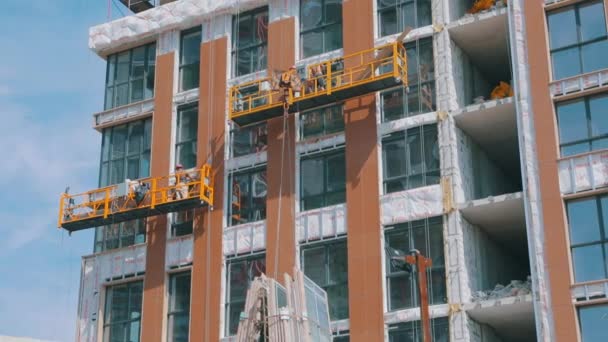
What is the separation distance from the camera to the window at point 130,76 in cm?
5244

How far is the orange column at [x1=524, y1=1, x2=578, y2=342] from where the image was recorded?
37938 mm

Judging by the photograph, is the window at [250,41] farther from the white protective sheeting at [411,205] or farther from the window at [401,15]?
the white protective sheeting at [411,205]

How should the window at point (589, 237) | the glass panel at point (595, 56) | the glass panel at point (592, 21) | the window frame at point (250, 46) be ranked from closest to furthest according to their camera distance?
the window at point (589, 237) → the glass panel at point (595, 56) → the glass panel at point (592, 21) → the window frame at point (250, 46)

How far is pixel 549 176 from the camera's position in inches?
1567

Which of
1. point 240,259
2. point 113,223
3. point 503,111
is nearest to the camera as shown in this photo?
point 503,111

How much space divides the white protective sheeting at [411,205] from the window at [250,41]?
9.90 metres

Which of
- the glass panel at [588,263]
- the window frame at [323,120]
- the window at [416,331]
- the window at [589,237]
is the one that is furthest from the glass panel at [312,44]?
the glass panel at [588,263]

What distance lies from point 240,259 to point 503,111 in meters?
12.3

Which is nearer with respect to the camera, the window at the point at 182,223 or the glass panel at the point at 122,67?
the window at the point at 182,223

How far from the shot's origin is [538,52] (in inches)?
1638

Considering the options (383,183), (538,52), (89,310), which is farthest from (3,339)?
(538,52)

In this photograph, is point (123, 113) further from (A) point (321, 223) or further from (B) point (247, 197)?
(A) point (321, 223)

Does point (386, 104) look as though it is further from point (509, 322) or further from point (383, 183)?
point (509, 322)

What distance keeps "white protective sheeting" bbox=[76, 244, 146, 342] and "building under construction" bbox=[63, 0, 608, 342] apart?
9 centimetres
